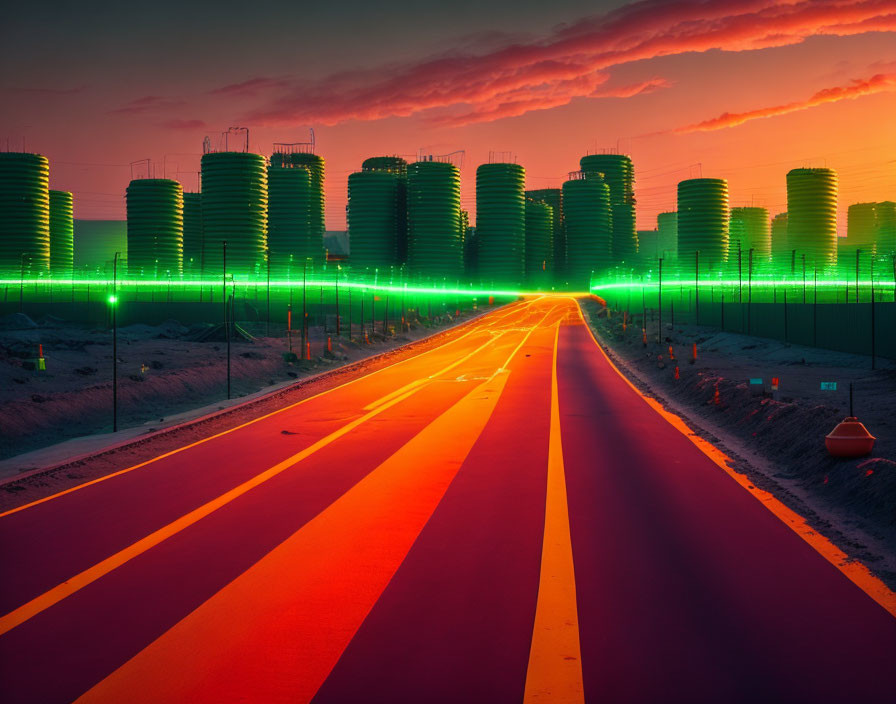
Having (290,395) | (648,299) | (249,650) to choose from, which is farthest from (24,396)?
(648,299)

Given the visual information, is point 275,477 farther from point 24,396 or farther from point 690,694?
point 24,396

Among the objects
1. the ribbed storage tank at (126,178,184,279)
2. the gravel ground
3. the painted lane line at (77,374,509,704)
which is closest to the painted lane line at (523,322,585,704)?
the painted lane line at (77,374,509,704)

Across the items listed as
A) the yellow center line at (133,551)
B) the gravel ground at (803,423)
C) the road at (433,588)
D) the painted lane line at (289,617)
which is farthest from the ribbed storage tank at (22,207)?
the painted lane line at (289,617)

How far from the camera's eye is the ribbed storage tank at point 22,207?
17638 cm

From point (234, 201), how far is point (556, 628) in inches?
6542

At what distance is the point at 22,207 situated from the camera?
582 ft

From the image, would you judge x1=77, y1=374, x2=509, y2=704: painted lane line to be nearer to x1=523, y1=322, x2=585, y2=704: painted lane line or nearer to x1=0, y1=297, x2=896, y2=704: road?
x1=0, y1=297, x2=896, y2=704: road

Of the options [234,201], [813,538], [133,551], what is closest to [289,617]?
[133,551]

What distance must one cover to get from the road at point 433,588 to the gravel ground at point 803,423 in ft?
2.99

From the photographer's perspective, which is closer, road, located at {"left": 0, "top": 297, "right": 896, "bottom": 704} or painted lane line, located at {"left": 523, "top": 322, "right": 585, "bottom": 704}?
painted lane line, located at {"left": 523, "top": 322, "right": 585, "bottom": 704}

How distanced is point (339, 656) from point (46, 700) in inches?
99.6

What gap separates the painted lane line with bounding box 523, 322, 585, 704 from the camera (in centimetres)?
670

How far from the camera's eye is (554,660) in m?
7.28

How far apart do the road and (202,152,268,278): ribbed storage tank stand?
153 meters
